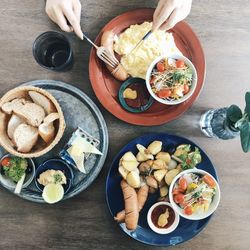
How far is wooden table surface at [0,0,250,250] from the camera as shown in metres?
1.79

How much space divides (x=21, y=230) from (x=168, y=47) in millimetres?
979

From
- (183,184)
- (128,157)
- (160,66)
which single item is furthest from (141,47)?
(183,184)

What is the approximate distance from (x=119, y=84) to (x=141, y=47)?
0.18 m

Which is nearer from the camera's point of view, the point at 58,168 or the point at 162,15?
the point at 162,15

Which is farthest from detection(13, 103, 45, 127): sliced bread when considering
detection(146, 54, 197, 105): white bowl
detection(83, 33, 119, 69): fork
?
detection(146, 54, 197, 105): white bowl

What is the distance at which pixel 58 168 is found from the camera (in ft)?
5.86

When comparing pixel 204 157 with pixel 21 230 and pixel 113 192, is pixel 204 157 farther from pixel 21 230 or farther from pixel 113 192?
pixel 21 230

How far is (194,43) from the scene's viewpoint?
5.77 ft

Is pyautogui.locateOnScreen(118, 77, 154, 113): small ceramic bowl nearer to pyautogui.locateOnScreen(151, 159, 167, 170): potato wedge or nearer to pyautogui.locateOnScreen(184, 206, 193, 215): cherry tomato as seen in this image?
pyautogui.locateOnScreen(151, 159, 167, 170): potato wedge

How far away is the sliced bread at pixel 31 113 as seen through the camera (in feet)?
5.52

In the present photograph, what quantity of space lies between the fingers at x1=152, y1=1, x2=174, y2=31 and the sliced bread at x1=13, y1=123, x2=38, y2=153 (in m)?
0.62

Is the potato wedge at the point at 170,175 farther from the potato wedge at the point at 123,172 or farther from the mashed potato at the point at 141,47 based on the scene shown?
the mashed potato at the point at 141,47

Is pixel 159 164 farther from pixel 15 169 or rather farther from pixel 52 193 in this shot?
pixel 15 169

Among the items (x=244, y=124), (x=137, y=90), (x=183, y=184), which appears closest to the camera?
(x=244, y=124)
